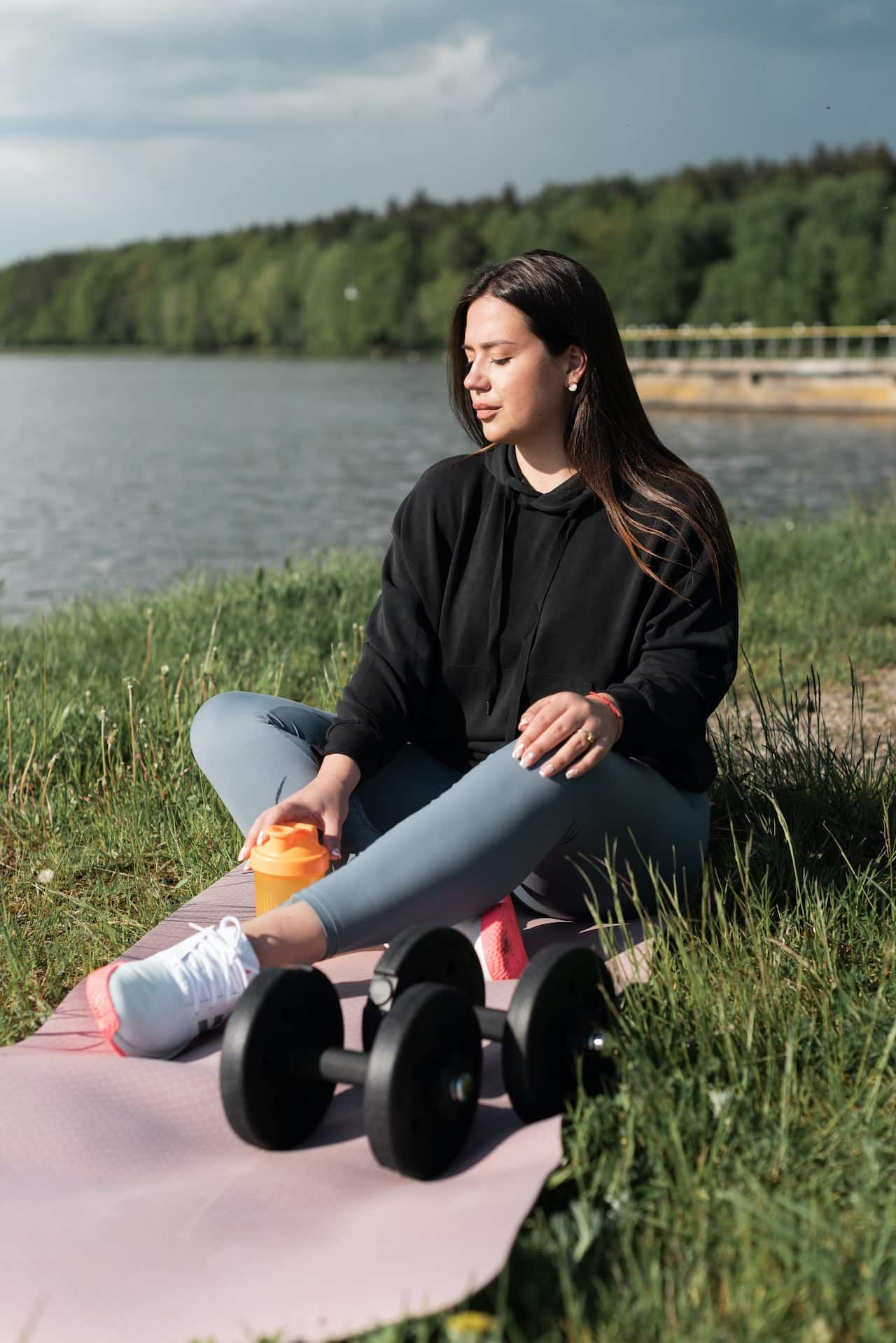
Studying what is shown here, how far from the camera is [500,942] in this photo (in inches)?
100

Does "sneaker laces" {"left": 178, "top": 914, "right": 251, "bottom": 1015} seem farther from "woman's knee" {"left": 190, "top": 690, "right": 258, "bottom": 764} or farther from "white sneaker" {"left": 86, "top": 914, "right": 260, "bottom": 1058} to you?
"woman's knee" {"left": 190, "top": 690, "right": 258, "bottom": 764}

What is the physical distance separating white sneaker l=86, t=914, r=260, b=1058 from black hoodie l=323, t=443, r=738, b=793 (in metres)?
0.66

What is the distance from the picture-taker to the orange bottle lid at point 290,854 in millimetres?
2520

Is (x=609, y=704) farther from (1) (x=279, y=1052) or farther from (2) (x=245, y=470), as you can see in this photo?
(2) (x=245, y=470)

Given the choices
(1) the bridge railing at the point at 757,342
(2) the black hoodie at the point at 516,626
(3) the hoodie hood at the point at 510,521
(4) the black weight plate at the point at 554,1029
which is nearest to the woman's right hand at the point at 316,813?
(2) the black hoodie at the point at 516,626

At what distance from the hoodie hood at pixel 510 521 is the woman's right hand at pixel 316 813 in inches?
16.4

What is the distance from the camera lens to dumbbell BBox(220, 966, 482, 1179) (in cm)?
184

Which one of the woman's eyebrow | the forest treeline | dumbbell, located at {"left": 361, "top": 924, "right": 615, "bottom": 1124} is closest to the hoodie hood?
the woman's eyebrow

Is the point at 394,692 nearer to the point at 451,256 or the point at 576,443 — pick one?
the point at 576,443

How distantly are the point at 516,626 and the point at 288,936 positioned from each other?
95 cm

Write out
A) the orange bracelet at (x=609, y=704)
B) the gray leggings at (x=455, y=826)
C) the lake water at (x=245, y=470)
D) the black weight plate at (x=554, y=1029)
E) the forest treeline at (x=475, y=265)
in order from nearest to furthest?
the black weight plate at (x=554, y=1029) < the gray leggings at (x=455, y=826) < the orange bracelet at (x=609, y=704) < the lake water at (x=245, y=470) < the forest treeline at (x=475, y=265)

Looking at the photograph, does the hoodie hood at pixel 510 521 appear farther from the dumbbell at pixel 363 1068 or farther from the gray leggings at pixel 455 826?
the dumbbell at pixel 363 1068

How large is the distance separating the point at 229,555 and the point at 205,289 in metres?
126

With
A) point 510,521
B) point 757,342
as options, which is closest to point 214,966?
point 510,521
